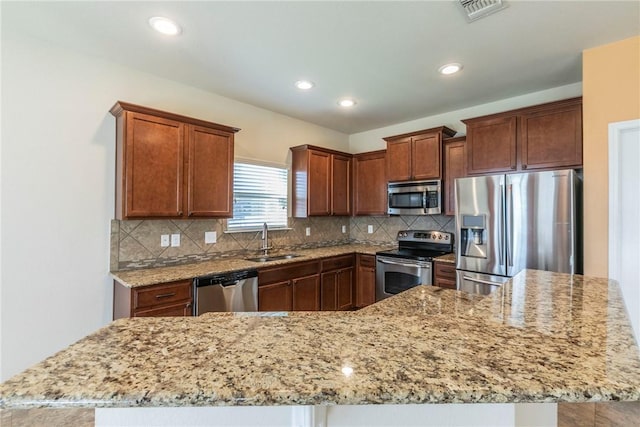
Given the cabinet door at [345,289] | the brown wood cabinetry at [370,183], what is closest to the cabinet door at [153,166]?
the cabinet door at [345,289]

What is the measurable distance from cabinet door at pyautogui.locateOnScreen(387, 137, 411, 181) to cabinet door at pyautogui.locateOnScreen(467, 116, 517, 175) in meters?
0.82

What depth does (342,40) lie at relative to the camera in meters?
2.27

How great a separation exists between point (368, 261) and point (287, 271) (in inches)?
51.0

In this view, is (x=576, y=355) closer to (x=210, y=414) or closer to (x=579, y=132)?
(x=210, y=414)

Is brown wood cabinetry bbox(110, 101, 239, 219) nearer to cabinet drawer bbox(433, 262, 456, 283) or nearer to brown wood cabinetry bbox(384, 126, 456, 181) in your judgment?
brown wood cabinetry bbox(384, 126, 456, 181)

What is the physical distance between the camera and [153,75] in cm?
288

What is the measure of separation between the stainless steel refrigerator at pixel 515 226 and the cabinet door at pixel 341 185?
1763mm

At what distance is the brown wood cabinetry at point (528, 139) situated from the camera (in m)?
2.70

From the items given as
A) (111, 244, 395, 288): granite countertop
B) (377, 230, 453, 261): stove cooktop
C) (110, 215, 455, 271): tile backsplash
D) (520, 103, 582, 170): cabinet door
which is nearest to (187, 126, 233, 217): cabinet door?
(110, 215, 455, 271): tile backsplash

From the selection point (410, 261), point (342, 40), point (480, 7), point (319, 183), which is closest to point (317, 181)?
point (319, 183)

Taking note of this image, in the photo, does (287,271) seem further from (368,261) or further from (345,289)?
(368,261)

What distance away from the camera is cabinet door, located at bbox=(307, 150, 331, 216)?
13.3ft

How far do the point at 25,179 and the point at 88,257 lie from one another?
74 cm

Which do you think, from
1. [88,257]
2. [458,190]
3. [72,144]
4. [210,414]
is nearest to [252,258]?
[88,257]
